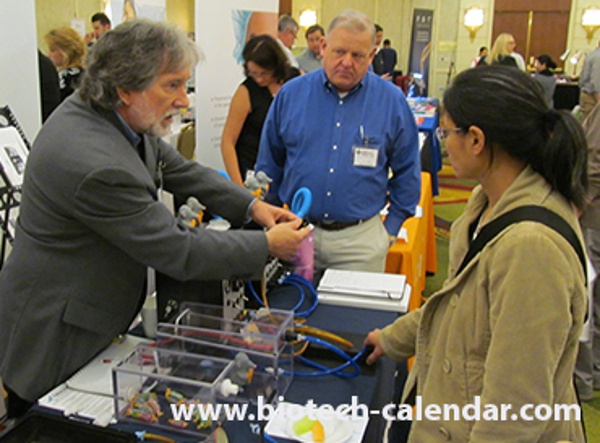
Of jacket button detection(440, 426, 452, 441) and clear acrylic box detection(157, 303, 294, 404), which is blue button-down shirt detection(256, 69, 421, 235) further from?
jacket button detection(440, 426, 452, 441)

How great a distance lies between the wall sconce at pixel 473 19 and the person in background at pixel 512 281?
1206 centimetres

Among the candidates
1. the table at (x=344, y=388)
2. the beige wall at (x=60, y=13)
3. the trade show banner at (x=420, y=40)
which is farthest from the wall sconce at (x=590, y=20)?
the table at (x=344, y=388)

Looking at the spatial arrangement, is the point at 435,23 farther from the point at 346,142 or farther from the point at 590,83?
the point at 346,142

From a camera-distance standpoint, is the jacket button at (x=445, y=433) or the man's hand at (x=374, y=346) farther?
the man's hand at (x=374, y=346)

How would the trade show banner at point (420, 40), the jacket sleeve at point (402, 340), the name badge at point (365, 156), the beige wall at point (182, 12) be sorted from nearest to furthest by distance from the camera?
the jacket sleeve at point (402, 340), the name badge at point (365, 156), the trade show banner at point (420, 40), the beige wall at point (182, 12)

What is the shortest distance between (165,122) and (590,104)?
4595mm

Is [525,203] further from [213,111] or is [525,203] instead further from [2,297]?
[213,111]

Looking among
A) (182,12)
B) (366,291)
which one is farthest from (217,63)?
(182,12)

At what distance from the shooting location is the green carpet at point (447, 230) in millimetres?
2520

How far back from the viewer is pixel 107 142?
1.25m

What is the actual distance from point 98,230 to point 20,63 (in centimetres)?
124

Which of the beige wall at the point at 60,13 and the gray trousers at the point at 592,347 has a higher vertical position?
the beige wall at the point at 60,13

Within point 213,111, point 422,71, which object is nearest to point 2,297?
point 213,111

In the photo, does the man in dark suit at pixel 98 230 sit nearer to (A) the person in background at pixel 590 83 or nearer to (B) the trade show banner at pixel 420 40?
(A) the person in background at pixel 590 83
